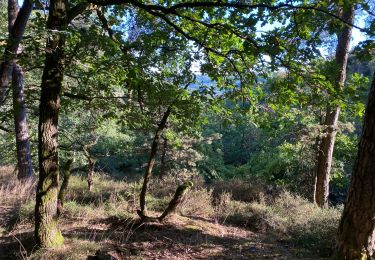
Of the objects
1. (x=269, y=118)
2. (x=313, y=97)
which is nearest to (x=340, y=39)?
(x=269, y=118)

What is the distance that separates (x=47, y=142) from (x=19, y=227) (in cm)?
247

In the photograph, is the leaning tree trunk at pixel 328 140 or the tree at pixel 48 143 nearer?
the tree at pixel 48 143

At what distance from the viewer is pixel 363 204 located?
10.9 ft

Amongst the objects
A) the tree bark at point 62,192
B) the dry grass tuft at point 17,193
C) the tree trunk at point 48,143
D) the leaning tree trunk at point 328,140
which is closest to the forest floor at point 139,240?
the tree trunk at point 48,143

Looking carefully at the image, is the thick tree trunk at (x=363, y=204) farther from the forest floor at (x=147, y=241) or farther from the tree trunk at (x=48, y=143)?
the tree trunk at (x=48, y=143)

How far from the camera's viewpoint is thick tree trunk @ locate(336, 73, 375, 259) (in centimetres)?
327

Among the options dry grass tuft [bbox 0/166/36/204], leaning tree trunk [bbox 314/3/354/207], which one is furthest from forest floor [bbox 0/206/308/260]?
leaning tree trunk [bbox 314/3/354/207]

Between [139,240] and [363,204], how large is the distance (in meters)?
3.49

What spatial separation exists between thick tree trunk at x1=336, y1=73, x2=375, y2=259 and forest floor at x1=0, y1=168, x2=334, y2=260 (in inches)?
77.5

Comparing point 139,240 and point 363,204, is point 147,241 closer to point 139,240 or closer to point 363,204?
point 139,240

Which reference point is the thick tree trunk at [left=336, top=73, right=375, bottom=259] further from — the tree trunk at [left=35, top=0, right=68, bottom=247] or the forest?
the tree trunk at [left=35, top=0, right=68, bottom=247]

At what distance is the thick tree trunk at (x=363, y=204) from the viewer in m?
3.27

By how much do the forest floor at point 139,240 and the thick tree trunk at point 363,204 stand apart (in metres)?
1.97

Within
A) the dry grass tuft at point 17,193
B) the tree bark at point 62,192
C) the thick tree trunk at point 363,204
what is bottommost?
the dry grass tuft at point 17,193
